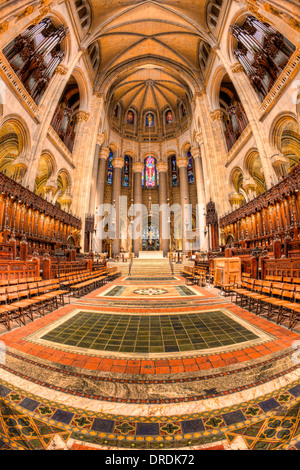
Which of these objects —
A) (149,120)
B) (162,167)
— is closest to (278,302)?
(162,167)

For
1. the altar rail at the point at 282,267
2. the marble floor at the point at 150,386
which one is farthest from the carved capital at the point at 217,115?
the marble floor at the point at 150,386

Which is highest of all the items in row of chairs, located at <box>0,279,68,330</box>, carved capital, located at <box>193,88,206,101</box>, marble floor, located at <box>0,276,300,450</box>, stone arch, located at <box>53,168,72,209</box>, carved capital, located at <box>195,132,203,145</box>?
carved capital, located at <box>193,88,206,101</box>

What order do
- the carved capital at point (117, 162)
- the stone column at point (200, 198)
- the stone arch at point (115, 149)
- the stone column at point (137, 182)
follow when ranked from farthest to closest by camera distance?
the stone column at point (137, 182), the stone arch at point (115, 149), the carved capital at point (117, 162), the stone column at point (200, 198)

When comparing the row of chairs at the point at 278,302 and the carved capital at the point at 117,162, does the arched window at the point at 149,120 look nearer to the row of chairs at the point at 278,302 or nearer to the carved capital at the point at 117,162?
the carved capital at the point at 117,162

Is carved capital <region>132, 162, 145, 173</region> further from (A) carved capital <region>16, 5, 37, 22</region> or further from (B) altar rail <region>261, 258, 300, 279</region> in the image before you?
(B) altar rail <region>261, 258, 300, 279</region>

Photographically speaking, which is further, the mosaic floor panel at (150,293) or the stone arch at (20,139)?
the stone arch at (20,139)

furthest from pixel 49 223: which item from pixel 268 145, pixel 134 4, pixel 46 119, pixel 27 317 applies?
pixel 134 4

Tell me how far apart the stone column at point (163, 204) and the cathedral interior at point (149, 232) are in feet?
0.96

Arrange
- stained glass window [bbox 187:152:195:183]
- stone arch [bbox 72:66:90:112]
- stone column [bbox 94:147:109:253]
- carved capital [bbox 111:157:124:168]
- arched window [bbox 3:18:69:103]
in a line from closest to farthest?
arched window [bbox 3:18:69:103] < stone arch [bbox 72:66:90:112] < stone column [bbox 94:147:109:253] < carved capital [bbox 111:157:124:168] < stained glass window [bbox 187:152:195:183]

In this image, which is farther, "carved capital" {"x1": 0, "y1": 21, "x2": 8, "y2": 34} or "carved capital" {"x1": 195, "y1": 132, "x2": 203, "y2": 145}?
"carved capital" {"x1": 195, "y1": 132, "x2": 203, "y2": 145}

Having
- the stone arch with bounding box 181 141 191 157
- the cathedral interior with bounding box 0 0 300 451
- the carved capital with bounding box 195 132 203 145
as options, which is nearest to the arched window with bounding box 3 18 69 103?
the cathedral interior with bounding box 0 0 300 451

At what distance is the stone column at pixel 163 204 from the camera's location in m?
24.3

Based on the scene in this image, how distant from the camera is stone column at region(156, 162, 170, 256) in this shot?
24.3 metres

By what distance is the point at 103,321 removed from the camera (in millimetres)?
3539
